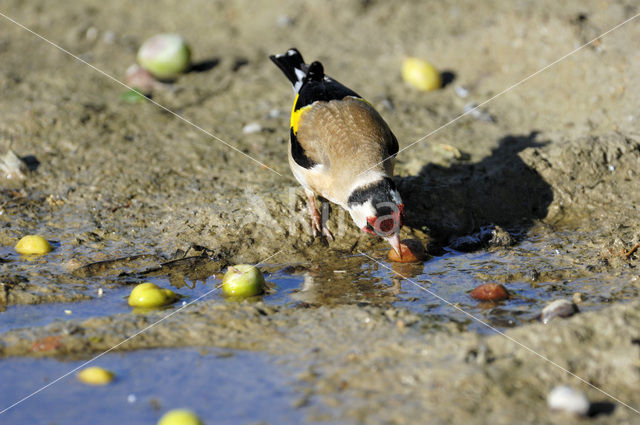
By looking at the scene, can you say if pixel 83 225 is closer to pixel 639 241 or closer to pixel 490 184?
pixel 490 184

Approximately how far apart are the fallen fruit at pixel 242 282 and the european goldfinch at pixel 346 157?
0.87m

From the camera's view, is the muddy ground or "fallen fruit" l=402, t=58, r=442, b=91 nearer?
the muddy ground

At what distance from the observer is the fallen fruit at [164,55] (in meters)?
7.49

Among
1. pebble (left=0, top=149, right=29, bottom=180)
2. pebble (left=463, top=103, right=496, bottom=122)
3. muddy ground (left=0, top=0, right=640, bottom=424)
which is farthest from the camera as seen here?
pebble (left=463, top=103, right=496, bottom=122)

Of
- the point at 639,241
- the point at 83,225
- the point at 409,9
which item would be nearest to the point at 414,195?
the point at 639,241

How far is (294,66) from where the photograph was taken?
629cm

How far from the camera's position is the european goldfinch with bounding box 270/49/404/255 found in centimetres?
465

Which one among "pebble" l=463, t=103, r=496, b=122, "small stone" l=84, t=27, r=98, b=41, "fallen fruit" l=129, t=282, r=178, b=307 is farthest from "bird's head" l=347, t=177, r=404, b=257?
"small stone" l=84, t=27, r=98, b=41

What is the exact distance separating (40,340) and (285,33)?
5.73m

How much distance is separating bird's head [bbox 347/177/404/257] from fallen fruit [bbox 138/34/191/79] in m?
3.60

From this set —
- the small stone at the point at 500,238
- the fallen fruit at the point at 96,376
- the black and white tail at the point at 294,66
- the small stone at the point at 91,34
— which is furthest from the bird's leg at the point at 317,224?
the small stone at the point at 91,34

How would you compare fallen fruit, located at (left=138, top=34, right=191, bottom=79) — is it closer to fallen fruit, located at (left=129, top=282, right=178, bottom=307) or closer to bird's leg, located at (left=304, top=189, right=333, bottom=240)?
bird's leg, located at (left=304, top=189, right=333, bottom=240)

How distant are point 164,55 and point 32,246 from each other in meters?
3.28

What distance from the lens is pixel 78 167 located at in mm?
6066
